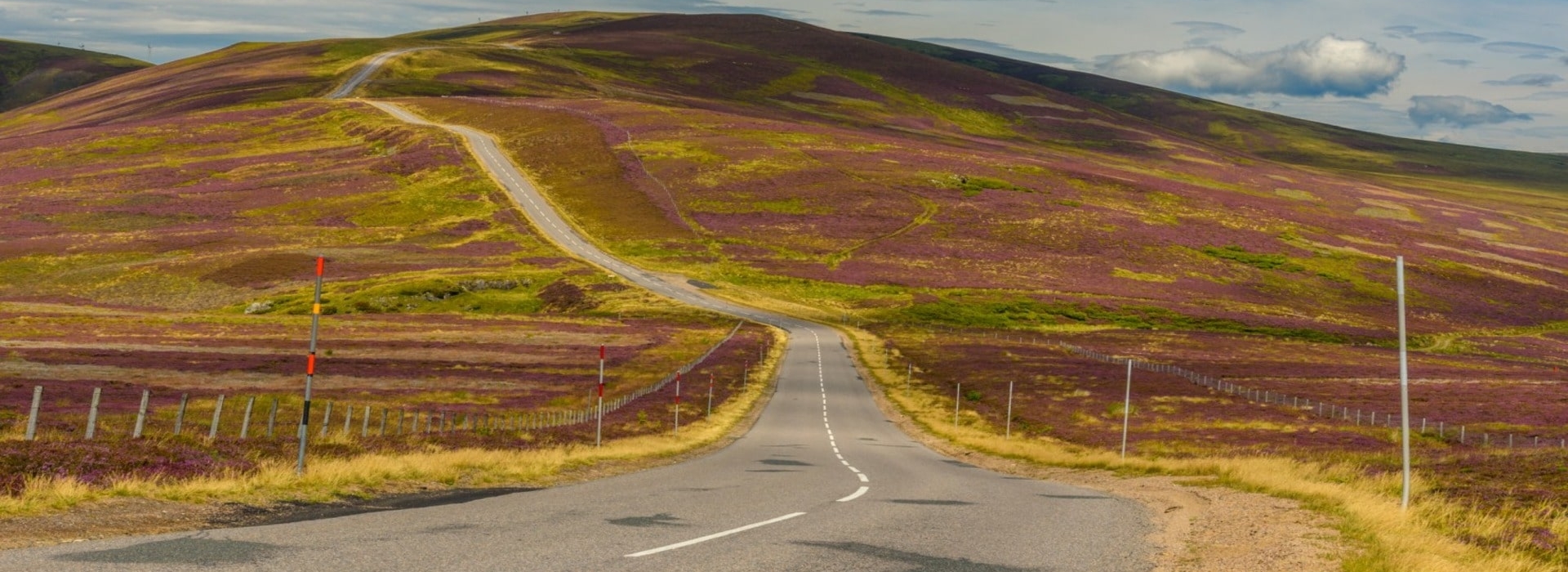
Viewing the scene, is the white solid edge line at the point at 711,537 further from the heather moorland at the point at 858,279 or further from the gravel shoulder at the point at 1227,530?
the heather moorland at the point at 858,279

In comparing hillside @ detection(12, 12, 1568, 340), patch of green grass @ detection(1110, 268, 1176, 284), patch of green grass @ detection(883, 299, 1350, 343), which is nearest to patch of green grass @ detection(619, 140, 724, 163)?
hillside @ detection(12, 12, 1568, 340)

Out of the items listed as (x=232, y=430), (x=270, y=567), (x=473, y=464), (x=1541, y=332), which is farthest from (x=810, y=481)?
(x=1541, y=332)

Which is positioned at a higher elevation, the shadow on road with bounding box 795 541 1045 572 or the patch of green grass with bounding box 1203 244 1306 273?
the patch of green grass with bounding box 1203 244 1306 273

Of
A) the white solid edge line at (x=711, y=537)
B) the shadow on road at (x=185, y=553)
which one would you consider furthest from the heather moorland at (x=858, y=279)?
the shadow on road at (x=185, y=553)

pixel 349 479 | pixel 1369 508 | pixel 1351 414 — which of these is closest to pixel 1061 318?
pixel 1351 414

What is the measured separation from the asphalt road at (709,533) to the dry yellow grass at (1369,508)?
9.54ft

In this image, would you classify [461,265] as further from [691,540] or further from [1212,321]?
[691,540]

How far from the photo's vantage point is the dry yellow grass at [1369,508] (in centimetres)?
1502

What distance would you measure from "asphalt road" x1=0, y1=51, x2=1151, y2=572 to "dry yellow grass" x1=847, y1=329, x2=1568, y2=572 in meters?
2.91

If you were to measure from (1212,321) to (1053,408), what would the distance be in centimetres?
5660

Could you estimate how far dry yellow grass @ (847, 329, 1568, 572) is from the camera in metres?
15.0

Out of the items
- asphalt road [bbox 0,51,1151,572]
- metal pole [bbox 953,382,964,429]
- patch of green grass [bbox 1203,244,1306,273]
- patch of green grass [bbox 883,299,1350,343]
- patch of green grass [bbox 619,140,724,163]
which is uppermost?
patch of green grass [bbox 619,140,724,163]

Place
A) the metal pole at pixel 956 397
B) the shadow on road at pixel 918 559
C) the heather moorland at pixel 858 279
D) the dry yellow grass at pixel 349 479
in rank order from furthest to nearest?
the metal pole at pixel 956 397
the heather moorland at pixel 858 279
the dry yellow grass at pixel 349 479
the shadow on road at pixel 918 559

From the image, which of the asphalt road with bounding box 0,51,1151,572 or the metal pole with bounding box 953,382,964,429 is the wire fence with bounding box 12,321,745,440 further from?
the asphalt road with bounding box 0,51,1151,572
